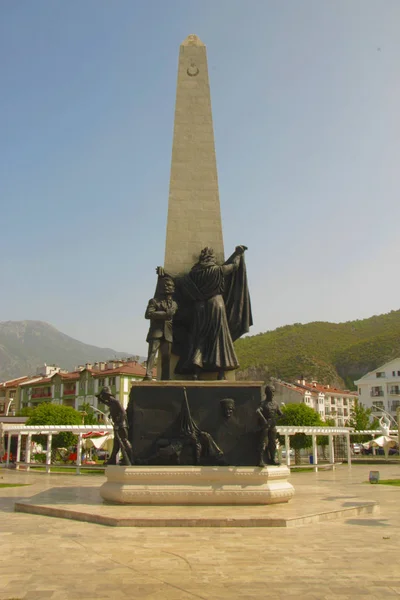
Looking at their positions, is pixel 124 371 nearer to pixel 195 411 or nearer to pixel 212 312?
pixel 212 312

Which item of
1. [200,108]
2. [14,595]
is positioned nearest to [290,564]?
[14,595]

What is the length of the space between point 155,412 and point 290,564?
5.08 m

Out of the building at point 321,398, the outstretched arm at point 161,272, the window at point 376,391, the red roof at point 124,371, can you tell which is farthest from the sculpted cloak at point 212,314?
the window at point 376,391

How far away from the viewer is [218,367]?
1169 centimetres

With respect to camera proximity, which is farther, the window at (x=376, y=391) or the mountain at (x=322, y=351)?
the mountain at (x=322, y=351)

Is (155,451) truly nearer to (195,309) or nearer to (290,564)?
(195,309)

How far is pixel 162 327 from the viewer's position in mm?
11836

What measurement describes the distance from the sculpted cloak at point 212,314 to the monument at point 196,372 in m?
0.02

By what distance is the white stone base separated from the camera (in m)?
10.1

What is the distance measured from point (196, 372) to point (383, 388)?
68.4 meters

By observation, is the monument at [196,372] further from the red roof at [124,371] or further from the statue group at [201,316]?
the red roof at [124,371]

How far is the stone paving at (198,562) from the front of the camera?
209 inches

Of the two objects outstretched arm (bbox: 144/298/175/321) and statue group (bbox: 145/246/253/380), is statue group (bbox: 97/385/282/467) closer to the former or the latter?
statue group (bbox: 145/246/253/380)

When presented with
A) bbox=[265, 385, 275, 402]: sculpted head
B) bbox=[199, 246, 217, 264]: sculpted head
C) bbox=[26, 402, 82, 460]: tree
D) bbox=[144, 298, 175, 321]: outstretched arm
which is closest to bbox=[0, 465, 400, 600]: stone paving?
bbox=[265, 385, 275, 402]: sculpted head
